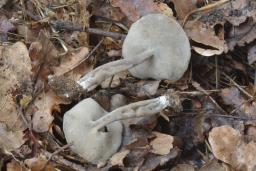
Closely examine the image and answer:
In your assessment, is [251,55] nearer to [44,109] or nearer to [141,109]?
[141,109]

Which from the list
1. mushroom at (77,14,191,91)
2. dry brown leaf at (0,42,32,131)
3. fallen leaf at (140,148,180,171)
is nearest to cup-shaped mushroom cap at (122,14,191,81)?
mushroom at (77,14,191,91)

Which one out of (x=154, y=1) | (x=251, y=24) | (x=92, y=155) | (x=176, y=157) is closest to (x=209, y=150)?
(x=176, y=157)

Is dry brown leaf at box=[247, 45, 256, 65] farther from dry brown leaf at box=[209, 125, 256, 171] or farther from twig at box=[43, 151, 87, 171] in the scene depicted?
twig at box=[43, 151, 87, 171]

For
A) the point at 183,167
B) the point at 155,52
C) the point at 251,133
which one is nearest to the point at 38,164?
the point at 183,167

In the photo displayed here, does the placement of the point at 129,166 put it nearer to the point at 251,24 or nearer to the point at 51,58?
the point at 51,58

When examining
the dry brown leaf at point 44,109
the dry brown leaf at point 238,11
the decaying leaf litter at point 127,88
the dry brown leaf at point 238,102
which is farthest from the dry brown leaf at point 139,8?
the dry brown leaf at point 44,109

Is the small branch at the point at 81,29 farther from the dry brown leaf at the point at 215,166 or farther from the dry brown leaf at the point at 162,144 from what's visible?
the dry brown leaf at the point at 215,166
